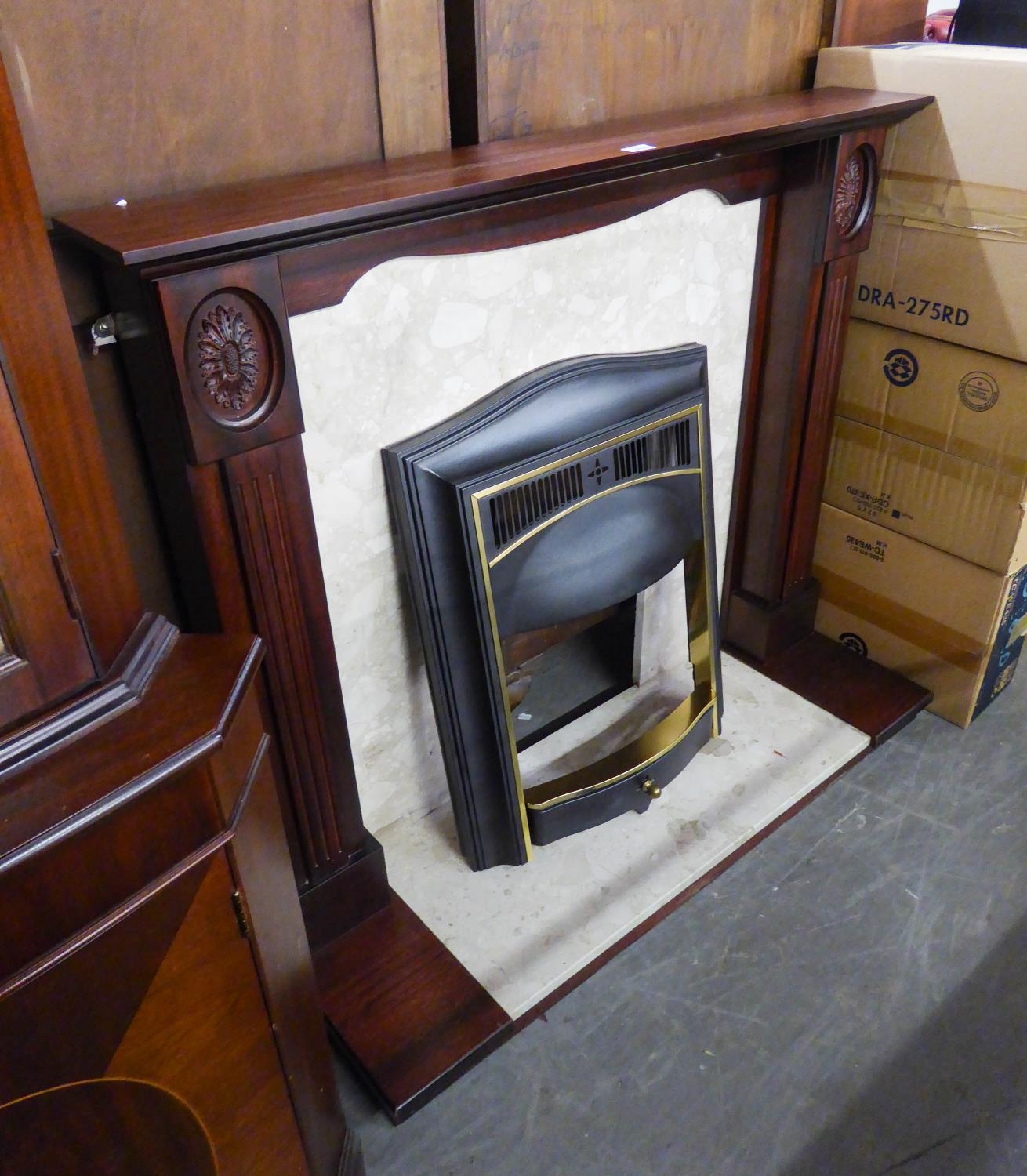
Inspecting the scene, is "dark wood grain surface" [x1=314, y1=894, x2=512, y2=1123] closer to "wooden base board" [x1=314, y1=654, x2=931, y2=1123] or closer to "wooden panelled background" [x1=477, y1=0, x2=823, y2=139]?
"wooden base board" [x1=314, y1=654, x2=931, y2=1123]

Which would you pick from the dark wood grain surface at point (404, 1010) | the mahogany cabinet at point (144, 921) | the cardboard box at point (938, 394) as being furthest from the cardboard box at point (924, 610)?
the mahogany cabinet at point (144, 921)

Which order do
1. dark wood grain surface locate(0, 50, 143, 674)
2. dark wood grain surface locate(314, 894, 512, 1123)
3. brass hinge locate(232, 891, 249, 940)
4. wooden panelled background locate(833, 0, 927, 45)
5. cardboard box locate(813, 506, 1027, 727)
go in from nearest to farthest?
dark wood grain surface locate(0, 50, 143, 674) → brass hinge locate(232, 891, 249, 940) → dark wood grain surface locate(314, 894, 512, 1123) → wooden panelled background locate(833, 0, 927, 45) → cardboard box locate(813, 506, 1027, 727)

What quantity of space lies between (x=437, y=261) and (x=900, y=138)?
998mm

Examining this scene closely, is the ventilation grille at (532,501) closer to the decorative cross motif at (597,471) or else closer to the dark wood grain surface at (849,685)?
the decorative cross motif at (597,471)

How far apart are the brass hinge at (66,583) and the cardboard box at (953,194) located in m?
1.61

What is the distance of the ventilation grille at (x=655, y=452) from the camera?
63.6 inches

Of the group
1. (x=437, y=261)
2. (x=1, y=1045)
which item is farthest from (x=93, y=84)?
(x=1, y=1045)

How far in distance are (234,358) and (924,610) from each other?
60.3 inches

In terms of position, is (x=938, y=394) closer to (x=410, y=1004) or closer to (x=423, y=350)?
(x=423, y=350)

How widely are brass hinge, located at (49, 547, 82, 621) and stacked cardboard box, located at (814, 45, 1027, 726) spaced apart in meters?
1.61

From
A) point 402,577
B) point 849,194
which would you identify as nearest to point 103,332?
point 402,577

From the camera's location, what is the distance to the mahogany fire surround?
3.60 ft

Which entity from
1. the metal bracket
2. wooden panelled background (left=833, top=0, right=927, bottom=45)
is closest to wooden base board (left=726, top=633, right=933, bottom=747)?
wooden panelled background (left=833, top=0, right=927, bottom=45)

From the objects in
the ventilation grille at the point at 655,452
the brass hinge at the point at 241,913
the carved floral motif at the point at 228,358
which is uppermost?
the carved floral motif at the point at 228,358
